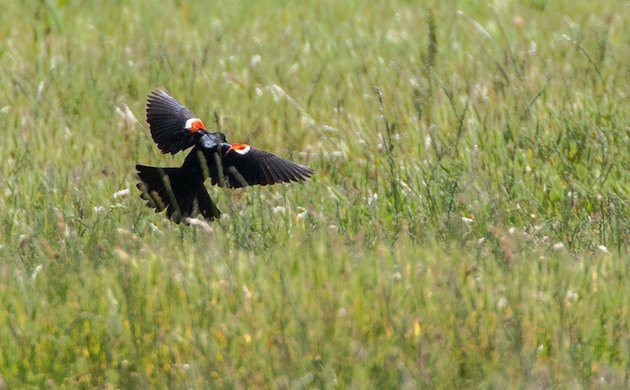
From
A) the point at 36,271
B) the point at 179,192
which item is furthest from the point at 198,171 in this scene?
the point at 36,271

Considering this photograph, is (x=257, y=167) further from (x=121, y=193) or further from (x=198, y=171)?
(x=121, y=193)

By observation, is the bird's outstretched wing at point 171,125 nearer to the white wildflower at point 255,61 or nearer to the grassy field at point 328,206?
the grassy field at point 328,206

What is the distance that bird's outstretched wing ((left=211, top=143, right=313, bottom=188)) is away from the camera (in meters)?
4.39

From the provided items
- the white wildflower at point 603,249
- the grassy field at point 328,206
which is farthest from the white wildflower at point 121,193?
the white wildflower at point 603,249

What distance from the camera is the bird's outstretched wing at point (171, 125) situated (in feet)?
15.2

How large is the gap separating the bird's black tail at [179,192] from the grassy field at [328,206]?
9 centimetres

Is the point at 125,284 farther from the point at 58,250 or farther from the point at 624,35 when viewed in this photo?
the point at 624,35

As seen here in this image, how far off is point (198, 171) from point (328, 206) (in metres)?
0.71

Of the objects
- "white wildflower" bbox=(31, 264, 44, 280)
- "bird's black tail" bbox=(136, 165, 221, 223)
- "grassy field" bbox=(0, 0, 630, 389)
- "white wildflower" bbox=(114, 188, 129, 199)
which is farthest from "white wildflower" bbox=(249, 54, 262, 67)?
"white wildflower" bbox=(31, 264, 44, 280)

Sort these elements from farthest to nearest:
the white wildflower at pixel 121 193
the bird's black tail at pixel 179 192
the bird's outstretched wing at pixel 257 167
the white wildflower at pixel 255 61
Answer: the white wildflower at pixel 255 61 < the white wildflower at pixel 121 193 < the bird's black tail at pixel 179 192 < the bird's outstretched wing at pixel 257 167

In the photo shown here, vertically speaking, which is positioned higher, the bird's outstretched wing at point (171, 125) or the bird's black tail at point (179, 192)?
the bird's outstretched wing at point (171, 125)

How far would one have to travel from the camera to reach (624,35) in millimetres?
7258

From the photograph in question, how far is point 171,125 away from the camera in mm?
4777

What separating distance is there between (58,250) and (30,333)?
2.11 feet
